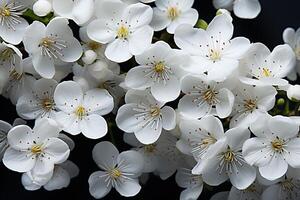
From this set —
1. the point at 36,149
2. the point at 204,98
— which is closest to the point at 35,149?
the point at 36,149

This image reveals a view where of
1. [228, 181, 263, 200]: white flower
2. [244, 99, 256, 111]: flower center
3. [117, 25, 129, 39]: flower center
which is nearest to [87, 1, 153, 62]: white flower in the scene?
[117, 25, 129, 39]: flower center

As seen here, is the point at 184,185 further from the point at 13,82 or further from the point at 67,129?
the point at 13,82

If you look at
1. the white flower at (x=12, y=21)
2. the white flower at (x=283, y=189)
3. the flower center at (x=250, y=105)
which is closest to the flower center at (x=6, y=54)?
the white flower at (x=12, y=21)

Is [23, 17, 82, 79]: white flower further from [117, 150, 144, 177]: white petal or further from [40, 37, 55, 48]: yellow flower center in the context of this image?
[117, 150, 144, 177]: white petal

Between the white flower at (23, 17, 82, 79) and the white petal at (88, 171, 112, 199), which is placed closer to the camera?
the white flower at (23, 17, 82, 79)

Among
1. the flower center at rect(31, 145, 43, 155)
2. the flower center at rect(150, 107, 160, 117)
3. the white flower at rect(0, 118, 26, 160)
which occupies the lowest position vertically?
the white flower at rect(0, 118, 26, 160)

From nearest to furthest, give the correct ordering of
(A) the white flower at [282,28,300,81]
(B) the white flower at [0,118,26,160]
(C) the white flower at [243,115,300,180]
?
1. (C) the white flower at [243,115,300,180]
2. (B) the white flower at [0,118,26,160]
3. (A) the white flower at [282,28,300,81]

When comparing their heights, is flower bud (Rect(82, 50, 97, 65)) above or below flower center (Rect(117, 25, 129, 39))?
below

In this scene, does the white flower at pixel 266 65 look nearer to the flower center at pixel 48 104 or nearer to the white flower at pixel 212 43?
the white flower at pixel 212 43
